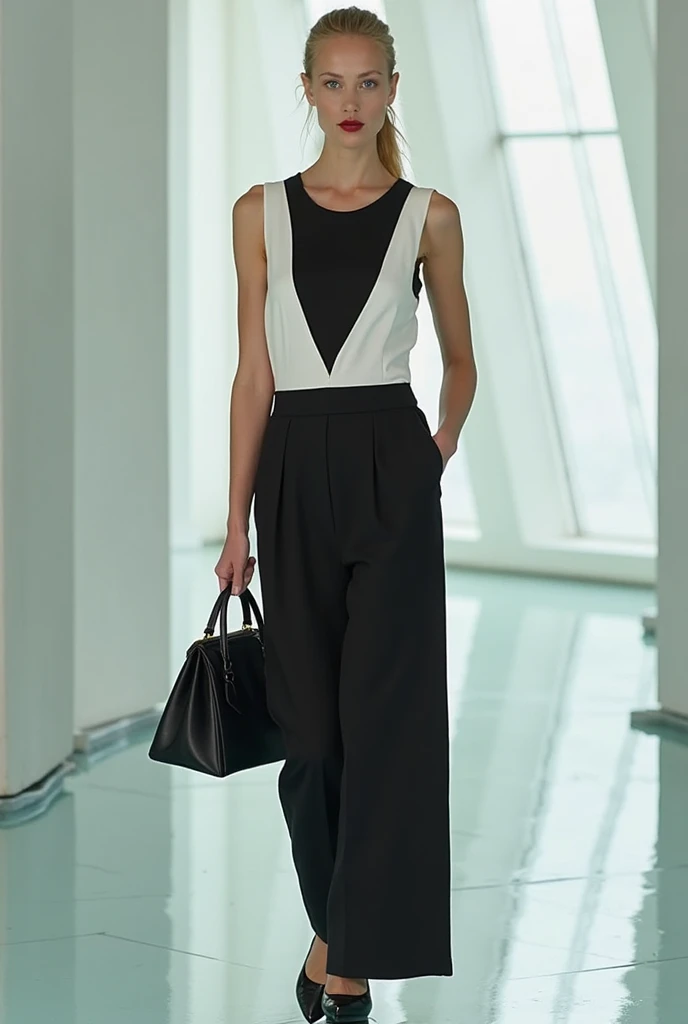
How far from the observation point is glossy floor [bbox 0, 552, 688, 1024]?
337 cm

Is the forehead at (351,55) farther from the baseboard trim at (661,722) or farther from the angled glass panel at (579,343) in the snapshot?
the angled glass panel at (579,343)

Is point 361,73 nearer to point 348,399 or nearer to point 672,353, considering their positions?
point 348,399

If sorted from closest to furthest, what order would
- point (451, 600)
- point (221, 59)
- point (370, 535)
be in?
point (370, 535)
point (451, 600)
point (221, 59)

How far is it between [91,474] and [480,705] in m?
1.79

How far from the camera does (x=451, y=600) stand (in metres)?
9.32

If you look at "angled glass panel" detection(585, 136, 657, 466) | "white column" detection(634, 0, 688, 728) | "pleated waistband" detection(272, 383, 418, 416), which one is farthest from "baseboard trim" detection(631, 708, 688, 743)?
"angled glass panel" detection(585, 136, 657, 466)

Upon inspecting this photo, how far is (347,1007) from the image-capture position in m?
3.09

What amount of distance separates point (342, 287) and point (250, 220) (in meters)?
0.22

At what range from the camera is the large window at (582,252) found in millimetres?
10031

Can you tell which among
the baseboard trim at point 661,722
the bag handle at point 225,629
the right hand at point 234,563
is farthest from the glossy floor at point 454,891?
the right hand at point 234,563

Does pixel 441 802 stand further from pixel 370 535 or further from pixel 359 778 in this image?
pixel 370 535

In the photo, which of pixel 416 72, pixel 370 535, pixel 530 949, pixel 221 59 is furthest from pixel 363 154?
pixel 221 59

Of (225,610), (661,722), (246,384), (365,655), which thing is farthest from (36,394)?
(661,722)

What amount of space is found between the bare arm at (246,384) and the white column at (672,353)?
111 inches
